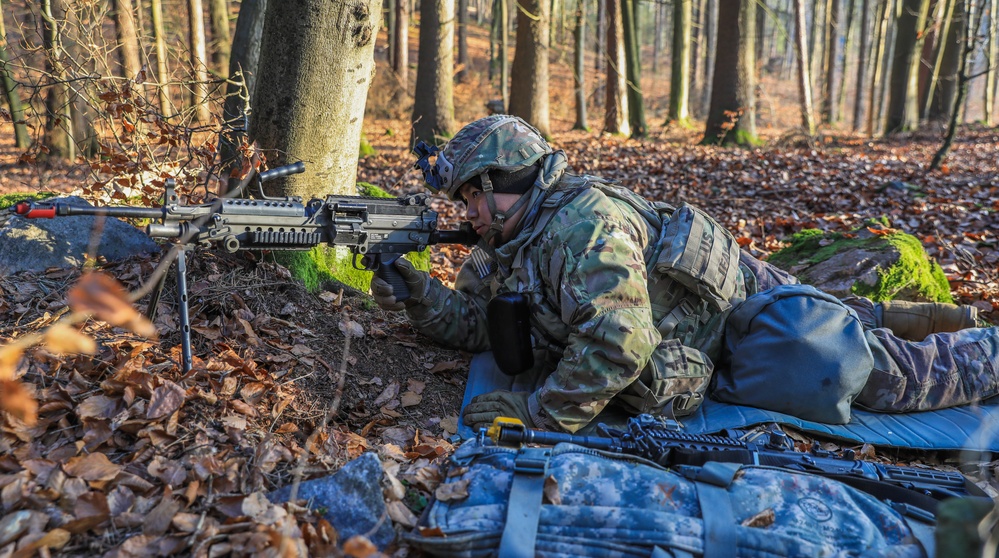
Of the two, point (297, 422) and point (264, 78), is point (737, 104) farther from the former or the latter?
point (297, 422)

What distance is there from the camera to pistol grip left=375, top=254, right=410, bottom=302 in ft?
14.9

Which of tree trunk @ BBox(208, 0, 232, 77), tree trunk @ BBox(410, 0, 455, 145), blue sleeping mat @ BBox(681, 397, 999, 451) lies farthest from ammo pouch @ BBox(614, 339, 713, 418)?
tree trunk @ BBox(208, 0, 232, 77)

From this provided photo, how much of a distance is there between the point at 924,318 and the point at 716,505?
10.7 ft

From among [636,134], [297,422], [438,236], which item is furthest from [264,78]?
[636,134]

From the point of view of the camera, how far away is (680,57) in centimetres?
1881

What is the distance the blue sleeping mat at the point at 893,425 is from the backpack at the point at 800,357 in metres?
0.09

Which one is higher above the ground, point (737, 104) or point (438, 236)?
point (737, 104)

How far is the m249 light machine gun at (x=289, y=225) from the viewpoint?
3520 millimetres

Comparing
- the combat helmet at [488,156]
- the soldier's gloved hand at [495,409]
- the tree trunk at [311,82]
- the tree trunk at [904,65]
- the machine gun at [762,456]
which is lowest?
the soldier's gloved hand at [495,409]

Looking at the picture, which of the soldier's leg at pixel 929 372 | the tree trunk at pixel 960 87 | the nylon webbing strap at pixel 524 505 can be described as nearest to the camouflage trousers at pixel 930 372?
the soldier's leg at pixel 929 372

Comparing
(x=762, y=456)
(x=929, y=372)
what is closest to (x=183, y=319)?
(x=762, y=456)

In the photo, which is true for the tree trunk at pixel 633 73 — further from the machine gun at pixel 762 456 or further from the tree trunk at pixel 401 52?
the machine gun at pixel 762 456

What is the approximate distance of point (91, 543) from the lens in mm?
2527

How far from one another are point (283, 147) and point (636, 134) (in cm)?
1394
